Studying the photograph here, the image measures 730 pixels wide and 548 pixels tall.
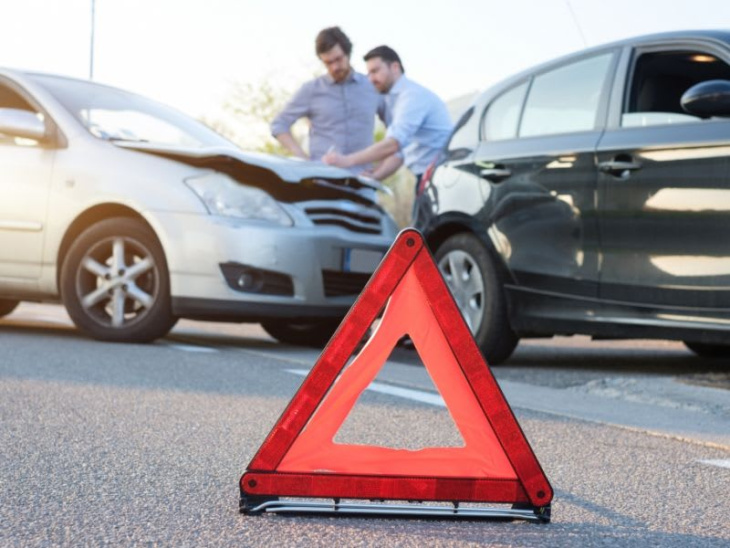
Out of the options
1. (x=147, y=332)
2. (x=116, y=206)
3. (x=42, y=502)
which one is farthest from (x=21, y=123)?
(x=42, y=502)

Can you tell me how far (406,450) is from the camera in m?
3.57

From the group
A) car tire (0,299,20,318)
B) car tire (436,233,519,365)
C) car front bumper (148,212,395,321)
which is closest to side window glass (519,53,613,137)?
car tire (436,233,519,365)

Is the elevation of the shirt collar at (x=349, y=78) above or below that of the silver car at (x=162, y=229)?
above

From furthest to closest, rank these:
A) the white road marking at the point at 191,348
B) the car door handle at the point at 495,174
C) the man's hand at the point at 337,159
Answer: the man's hand at the point at 337,159 < the white road marking at the point at 191,348 < the car door handle at the point at 495,174

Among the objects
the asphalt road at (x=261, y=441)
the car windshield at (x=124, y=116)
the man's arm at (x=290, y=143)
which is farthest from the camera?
the man's arm at (x=290, y=143)

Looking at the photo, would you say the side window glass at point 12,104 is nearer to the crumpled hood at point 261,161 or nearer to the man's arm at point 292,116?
the crumpled hood at point 261,161

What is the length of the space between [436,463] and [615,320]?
345 cm

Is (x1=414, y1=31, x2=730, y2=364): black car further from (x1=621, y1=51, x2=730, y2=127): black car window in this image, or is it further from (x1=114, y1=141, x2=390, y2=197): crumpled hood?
(x1=114, y1=141, x2=390, y2=197): crumpled hood

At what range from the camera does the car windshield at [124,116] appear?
29.6ft

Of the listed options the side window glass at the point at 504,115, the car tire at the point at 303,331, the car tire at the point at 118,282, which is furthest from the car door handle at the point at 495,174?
the car tire at the point at 118,282

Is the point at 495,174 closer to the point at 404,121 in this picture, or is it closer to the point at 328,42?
the point at 404,121

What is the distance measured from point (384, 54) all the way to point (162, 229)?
7.03ft

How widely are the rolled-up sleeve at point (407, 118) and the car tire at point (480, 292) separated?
1.81m

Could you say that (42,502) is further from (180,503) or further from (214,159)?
(214,159)
